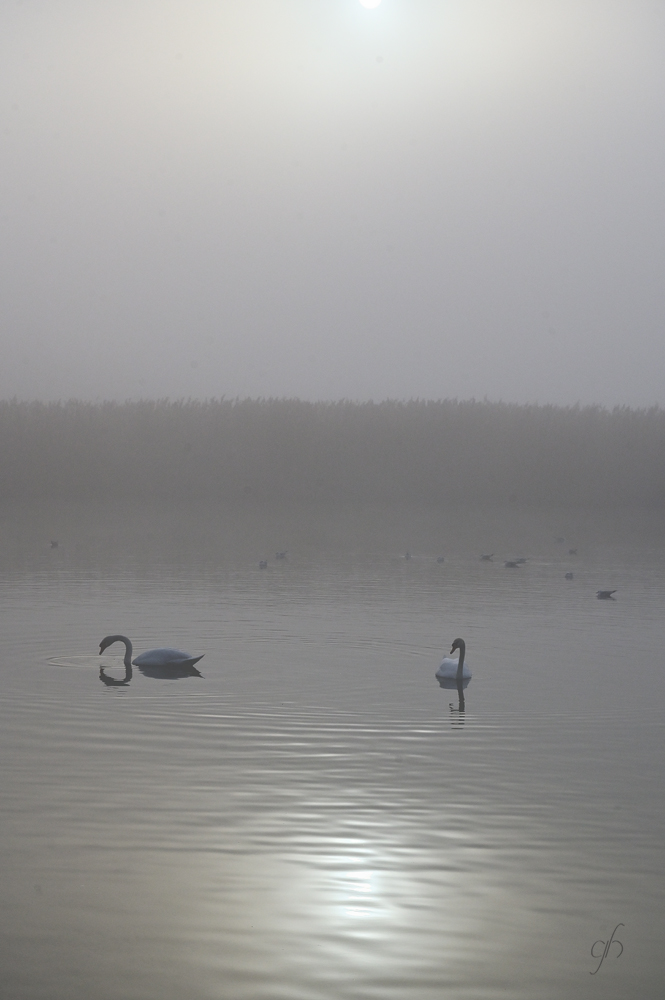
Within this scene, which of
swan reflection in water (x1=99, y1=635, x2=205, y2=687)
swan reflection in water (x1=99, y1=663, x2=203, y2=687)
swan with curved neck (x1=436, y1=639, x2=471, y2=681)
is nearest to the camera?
swan with curved neck (x1=436, y1=639, x2=471, y2=681)

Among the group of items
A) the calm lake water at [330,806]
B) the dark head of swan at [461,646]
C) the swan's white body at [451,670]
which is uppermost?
the dark head of swan at [461,646]

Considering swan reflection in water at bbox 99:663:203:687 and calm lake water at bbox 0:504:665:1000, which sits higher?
swan reflection in water at bbox 99:663:203:687

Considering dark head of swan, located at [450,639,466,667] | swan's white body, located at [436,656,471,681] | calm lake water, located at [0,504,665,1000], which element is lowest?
calm lake water, located at [0,504,665,1000]

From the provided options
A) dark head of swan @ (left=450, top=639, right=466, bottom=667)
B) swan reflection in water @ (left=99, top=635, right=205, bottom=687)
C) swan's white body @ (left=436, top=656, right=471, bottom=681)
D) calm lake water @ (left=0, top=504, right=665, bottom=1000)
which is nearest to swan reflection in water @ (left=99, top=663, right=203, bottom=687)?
swan reflection in water @ (left=99, top=635, right=205, bottom=687)

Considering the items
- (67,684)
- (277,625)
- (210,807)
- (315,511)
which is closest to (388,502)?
(315,511)

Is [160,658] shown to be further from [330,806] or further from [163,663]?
[330,806]

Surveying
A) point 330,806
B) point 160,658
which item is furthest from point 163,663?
point 330,806

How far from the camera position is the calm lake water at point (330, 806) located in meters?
6.96

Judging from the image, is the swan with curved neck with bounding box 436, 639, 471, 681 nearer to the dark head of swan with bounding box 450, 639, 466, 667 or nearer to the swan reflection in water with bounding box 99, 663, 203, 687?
the dark head of swan with bounding box 450, 639, 466, 667

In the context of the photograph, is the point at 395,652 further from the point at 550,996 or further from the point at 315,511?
the point at 315,511

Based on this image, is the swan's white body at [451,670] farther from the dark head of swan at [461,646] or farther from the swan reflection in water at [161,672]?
the swan reflection in water at [161,672]

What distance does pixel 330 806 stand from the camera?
10.0 m

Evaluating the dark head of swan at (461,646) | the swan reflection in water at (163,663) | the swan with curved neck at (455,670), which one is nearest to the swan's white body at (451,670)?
the swan with curved neck at (455,670)

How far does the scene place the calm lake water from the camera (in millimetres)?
6961
